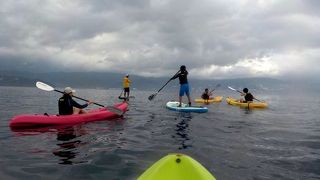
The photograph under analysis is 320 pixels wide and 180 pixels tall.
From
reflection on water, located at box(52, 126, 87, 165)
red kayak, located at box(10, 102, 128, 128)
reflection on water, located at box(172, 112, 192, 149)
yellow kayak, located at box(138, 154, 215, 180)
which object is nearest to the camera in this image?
yellow kayak, located at box(138, 154, 215, 180)

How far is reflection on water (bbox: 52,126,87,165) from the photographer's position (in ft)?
30.3

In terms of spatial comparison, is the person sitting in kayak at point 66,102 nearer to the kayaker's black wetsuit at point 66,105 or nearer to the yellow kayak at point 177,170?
the kayaker's black wetsuit at point 66,105

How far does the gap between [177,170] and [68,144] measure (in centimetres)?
751

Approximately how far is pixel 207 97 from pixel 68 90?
24.1 metres

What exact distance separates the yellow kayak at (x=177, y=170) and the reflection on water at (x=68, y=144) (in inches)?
182

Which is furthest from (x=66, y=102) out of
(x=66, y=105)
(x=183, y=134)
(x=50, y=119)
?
(x=183, y=134)

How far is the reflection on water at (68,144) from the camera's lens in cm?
924

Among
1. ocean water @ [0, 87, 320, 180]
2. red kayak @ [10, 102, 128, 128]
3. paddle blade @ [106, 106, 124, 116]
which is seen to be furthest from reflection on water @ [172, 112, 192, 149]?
red kayak @ [10, 102, 128, 128]

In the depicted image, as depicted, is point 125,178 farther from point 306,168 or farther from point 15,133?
point 15,133

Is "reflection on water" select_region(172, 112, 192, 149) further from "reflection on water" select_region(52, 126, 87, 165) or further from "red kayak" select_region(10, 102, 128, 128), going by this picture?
"red kayak" select_region(10, 102, 128, 128)

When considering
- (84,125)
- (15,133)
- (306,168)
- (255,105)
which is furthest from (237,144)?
(255,105)

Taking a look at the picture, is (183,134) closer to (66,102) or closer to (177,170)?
(66,102)

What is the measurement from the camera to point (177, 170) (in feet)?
15.6

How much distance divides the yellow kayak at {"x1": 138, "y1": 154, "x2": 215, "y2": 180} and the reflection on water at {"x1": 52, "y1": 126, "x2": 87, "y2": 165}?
182 inches
